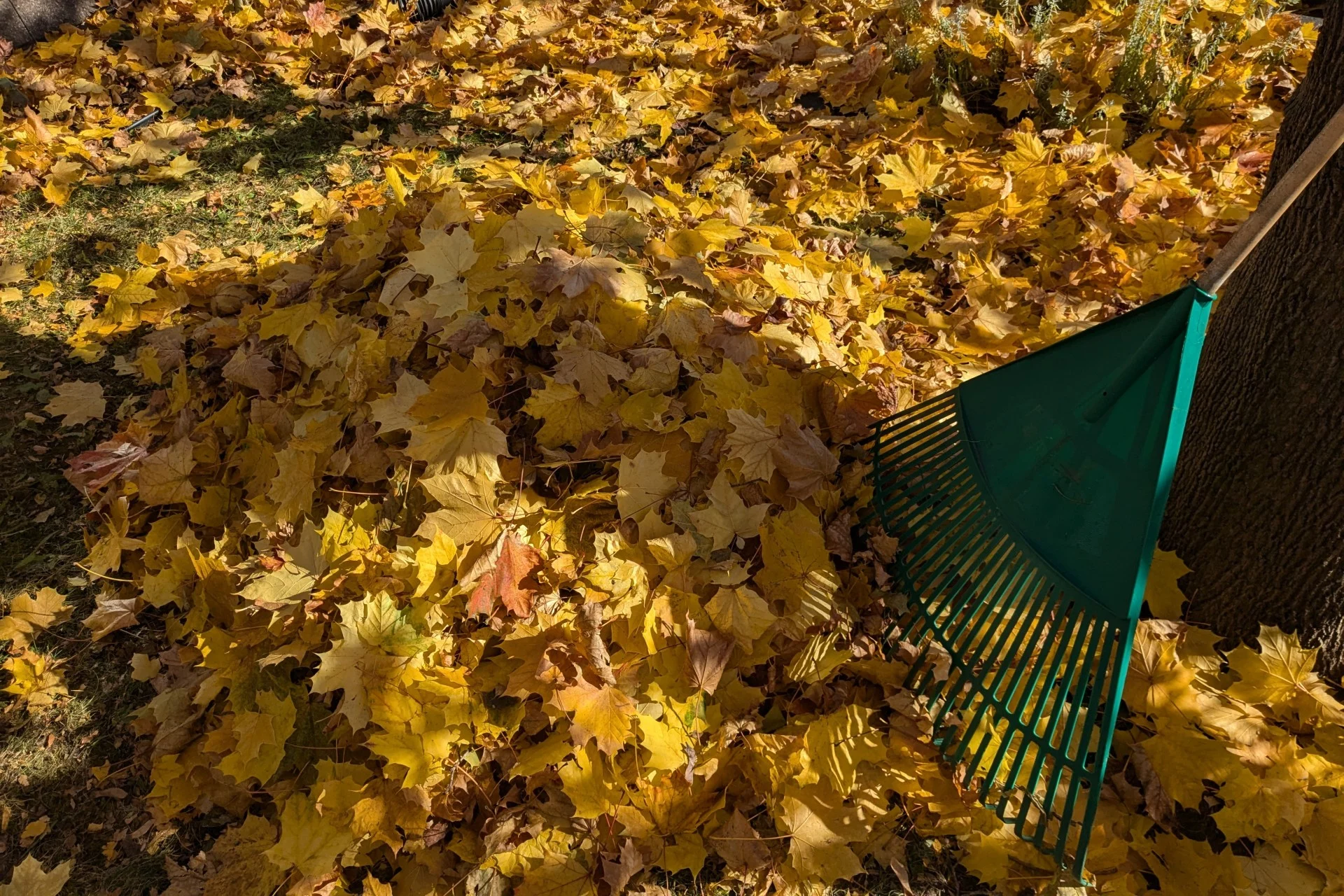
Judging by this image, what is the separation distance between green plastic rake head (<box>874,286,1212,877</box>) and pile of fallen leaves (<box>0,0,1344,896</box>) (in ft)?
0.38

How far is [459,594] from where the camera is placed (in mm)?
1705

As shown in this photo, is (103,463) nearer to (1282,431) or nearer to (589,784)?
(589,784)

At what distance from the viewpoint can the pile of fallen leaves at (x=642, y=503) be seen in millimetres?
1559

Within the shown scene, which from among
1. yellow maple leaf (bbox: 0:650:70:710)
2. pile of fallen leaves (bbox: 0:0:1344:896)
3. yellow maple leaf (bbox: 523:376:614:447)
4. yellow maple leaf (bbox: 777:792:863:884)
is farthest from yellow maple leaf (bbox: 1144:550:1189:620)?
yellow maple leaf (bbox: 0:650:70:710)

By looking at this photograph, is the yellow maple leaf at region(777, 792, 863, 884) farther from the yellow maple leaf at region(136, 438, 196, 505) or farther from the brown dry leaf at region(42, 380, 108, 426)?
the brown dry leaf at region(42, 380, 108, 426)

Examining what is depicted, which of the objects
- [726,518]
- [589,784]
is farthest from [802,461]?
[589,784]

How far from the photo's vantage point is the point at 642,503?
180 cm

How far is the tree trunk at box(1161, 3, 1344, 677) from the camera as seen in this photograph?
1444 millimetres

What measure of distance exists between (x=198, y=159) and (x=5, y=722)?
2.60 metres

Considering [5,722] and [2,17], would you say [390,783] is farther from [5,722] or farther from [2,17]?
[2,17]

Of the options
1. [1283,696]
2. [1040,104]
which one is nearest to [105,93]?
[1040,104]

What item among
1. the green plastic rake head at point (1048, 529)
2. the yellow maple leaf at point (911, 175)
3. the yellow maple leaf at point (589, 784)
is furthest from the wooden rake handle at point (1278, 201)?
the yellow maple leaf at point (911, 175)

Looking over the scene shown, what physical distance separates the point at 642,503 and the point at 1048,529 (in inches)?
33.8

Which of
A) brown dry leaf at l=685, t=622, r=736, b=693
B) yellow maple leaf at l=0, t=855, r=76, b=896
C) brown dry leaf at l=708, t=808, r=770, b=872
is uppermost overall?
brown dry leaf at l=685, t=622, r=736, b=693
